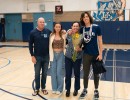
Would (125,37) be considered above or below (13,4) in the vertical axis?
below

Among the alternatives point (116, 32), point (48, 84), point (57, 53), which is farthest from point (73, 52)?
point (116, 32)

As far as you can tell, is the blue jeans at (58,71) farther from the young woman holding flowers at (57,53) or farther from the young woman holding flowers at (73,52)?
the young woman holding flowers at (73,52)

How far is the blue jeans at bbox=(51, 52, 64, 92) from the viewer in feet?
16.3

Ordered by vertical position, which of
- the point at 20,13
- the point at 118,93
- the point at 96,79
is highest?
the point at 20,13

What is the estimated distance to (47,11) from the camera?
16375mm

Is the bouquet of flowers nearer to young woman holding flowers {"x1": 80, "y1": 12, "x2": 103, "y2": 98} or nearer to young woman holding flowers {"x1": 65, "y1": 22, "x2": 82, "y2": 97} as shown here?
young woman holding flowers {"x1": 65, "y1": 22, "x2": 82, "y2": 97}

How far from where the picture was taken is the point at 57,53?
16.2 feet

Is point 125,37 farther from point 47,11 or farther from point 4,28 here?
point 4,28

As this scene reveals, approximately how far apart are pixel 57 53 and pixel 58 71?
438mm

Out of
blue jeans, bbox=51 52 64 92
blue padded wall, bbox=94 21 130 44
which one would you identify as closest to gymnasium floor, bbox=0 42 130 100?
blue jeans, bbox=51 52 64 92

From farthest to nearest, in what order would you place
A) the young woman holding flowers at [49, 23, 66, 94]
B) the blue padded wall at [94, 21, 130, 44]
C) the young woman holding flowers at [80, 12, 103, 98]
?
the blue padded wall at [94, 21, 130, 44] → the young woman holding flowers at [49, 23, 66, 94] → the young woman holding flowers at [80, 12, 103, 98]

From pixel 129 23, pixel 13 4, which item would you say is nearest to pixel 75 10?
pixel 129 23

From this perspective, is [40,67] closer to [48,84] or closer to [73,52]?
[73,52]

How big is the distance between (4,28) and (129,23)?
1048 cm
